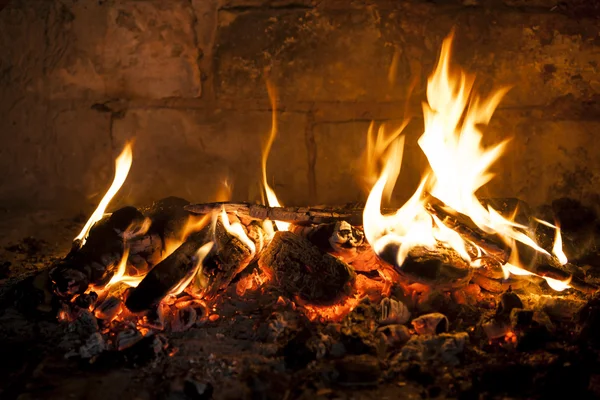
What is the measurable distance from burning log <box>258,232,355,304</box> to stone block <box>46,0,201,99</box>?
4.10ft

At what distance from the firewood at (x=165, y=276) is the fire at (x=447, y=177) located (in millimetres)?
836

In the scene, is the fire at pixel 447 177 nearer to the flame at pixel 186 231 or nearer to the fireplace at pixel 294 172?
the fireplace at pixel 294 172

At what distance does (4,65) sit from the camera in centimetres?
346

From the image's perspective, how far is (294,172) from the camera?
356 centimetres

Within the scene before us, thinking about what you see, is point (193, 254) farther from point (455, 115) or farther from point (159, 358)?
point (455, 115)

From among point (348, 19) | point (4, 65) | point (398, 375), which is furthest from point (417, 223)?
point (4, 65)

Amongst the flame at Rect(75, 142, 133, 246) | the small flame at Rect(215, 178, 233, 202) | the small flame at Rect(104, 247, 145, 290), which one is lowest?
the small flame at Rect(104, 247, 145, 290)

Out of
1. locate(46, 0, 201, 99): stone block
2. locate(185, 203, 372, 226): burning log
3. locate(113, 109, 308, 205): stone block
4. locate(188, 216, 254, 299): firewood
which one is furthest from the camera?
locate(113, 109, 308, 205): stone block

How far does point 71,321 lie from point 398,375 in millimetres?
1407

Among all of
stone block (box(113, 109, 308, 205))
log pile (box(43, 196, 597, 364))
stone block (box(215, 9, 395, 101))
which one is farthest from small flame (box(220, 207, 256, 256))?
stone block (box(215, 9, 395, 101))

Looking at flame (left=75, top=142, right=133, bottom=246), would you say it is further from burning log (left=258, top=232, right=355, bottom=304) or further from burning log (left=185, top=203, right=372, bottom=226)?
burning log (left=258, top=232, right=355, bottom=304)

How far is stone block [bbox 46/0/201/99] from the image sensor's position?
3357 mm

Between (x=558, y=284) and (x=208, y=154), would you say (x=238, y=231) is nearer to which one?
(x=208, y=154)

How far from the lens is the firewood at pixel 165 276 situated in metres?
2.50
